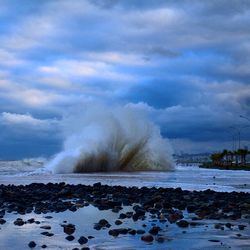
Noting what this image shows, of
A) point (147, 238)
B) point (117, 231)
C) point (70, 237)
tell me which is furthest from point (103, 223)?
point (147, 238)

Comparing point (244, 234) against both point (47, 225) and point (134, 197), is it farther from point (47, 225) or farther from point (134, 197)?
point (134, 197)

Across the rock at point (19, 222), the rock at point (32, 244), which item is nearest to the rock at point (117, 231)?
the rock at point (32, 244)

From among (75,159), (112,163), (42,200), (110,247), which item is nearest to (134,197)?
(42,200)

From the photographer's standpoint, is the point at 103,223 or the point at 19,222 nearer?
the point at 103,223

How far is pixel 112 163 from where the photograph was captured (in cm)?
6203

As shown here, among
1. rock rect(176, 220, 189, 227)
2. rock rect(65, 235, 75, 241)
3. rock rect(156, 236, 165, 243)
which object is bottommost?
rock rect(156, 236, 165, 243)

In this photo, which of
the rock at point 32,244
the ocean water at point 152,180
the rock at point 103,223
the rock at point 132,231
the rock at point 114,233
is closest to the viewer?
the rock at point 32,244

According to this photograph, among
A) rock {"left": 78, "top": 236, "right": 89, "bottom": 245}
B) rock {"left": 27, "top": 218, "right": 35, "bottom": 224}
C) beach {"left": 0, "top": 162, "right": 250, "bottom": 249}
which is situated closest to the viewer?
rock {"left": 78, "top": 236, "right": 89, "bottom": 245}

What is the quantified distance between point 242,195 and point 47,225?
11.2 m

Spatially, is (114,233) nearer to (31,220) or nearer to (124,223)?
(124,223)

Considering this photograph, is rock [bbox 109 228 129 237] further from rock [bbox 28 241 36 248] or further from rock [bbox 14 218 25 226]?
rock [bbox 14 218 25 226]

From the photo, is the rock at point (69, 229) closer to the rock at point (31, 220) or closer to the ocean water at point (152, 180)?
the rock at point (31, 220)

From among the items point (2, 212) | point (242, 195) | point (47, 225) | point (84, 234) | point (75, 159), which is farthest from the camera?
point (75, 159)

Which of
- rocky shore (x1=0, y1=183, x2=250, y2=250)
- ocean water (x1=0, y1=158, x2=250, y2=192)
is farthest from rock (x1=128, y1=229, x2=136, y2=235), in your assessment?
ocean water (x1=0, y1=158, x2=250, y2=192)
